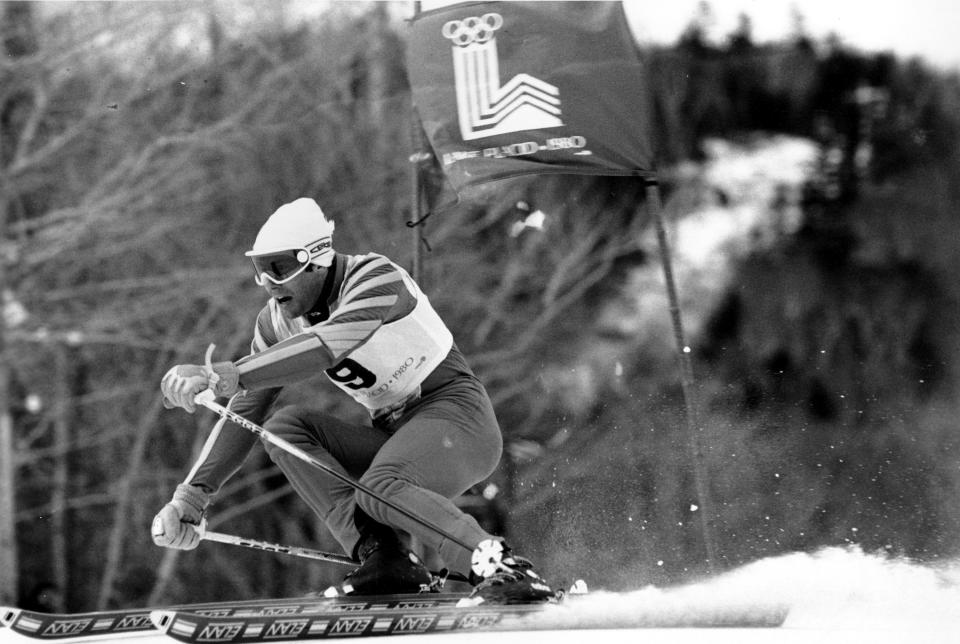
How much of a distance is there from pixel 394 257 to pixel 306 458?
7.77 meters

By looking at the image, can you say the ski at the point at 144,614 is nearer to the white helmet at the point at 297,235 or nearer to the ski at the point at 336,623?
the ski at the point at 336,623

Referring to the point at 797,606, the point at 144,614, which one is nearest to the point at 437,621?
the point at 144,614

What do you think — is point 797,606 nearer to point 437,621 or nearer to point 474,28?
point 437,621

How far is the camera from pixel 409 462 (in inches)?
171

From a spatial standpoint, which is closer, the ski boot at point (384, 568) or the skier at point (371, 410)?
the skier at point (371, 410)

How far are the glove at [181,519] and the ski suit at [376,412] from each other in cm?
6

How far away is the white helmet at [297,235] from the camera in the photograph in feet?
14.3

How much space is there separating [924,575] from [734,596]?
1454 millimetres

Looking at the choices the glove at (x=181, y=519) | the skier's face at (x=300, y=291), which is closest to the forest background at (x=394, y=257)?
the glove at (x=181, y=519)

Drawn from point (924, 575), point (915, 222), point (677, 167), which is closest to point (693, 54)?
point (677, 167)

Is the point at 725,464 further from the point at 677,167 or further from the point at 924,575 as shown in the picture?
the point at 677,167

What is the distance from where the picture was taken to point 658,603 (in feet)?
14.3

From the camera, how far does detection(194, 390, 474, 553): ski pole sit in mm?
4090

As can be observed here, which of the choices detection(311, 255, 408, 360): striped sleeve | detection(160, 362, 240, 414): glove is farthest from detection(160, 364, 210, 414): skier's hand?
detection(311, 255, 408, 360): striped sleeve
